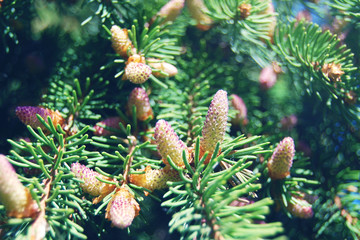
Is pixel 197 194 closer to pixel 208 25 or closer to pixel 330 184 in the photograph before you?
pixel 330 184

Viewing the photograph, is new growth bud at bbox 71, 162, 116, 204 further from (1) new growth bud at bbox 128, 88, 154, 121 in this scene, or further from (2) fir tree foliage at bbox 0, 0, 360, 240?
(1) new growth bud at bbox 128, 88, 154, 121

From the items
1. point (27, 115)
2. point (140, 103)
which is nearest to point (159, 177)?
point (140, 103)

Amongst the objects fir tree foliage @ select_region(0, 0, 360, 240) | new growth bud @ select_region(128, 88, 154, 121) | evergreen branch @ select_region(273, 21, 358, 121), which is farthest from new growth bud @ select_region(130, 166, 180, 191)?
evergreen branch @ select_region(273, 21, 358, 121)

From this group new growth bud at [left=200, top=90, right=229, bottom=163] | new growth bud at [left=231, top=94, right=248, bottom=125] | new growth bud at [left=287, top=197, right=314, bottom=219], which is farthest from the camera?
new growth bud at [left=231, top=94, right=248, bottom=125]

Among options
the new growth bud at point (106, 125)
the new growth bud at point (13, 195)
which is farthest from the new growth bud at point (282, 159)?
the new growth bud at point (13, 195)

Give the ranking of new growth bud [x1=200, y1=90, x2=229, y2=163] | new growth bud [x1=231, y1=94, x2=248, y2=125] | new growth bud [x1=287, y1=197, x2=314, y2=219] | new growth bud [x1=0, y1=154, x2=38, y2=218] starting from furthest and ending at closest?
new growth bud [x1=231, y1=94, x2=248, y2=125]
new growth bud [x1=287, y1=197, x2=314, y2=219]
new growth bud [x1=200, y1=90, x2=229, y2=163]
new growth bud [x1=0, y1=154, x2=38, y2=218]

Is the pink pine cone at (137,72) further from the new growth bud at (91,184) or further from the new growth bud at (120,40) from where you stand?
the new growth bud at (91,184)

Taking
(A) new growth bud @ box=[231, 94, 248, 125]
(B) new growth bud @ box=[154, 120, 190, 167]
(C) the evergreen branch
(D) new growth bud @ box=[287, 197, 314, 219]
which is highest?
(B) new growth bud @ box=[154, 120, 190, 167]
